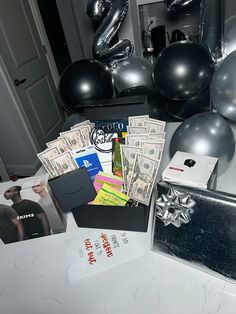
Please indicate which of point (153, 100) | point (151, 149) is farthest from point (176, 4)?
point (151, 149)

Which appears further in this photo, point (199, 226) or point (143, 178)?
point (143, 178)

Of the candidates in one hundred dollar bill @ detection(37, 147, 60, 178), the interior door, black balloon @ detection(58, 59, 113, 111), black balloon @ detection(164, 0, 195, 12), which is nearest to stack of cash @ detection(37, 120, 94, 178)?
one hundred dollar bill @ detection(37, 147, 60, 178)

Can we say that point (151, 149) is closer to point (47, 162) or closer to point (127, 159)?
point (127, 159)

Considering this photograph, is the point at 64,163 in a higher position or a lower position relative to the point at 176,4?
lower

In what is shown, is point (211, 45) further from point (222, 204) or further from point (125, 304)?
point (125, 304)

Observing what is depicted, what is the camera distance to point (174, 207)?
52cm

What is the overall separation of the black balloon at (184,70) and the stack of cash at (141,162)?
421 mm

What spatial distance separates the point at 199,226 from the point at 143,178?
0.63ft

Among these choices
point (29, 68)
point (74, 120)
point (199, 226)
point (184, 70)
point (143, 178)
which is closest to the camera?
point (199, 226)

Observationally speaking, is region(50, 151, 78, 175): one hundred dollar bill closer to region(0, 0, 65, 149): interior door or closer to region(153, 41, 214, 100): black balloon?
region(153, 41, 214, 100): black balloon

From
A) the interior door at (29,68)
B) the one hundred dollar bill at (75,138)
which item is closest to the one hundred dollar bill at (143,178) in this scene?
the one hundred dollar bill at (75,138)

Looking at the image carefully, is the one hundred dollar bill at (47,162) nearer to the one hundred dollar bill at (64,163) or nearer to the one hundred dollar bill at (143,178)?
the one hundred dollar bill at (64,163)

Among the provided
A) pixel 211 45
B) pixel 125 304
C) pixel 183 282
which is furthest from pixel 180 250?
pixel 211 45

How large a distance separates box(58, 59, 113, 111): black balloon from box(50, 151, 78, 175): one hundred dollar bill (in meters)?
0.47
